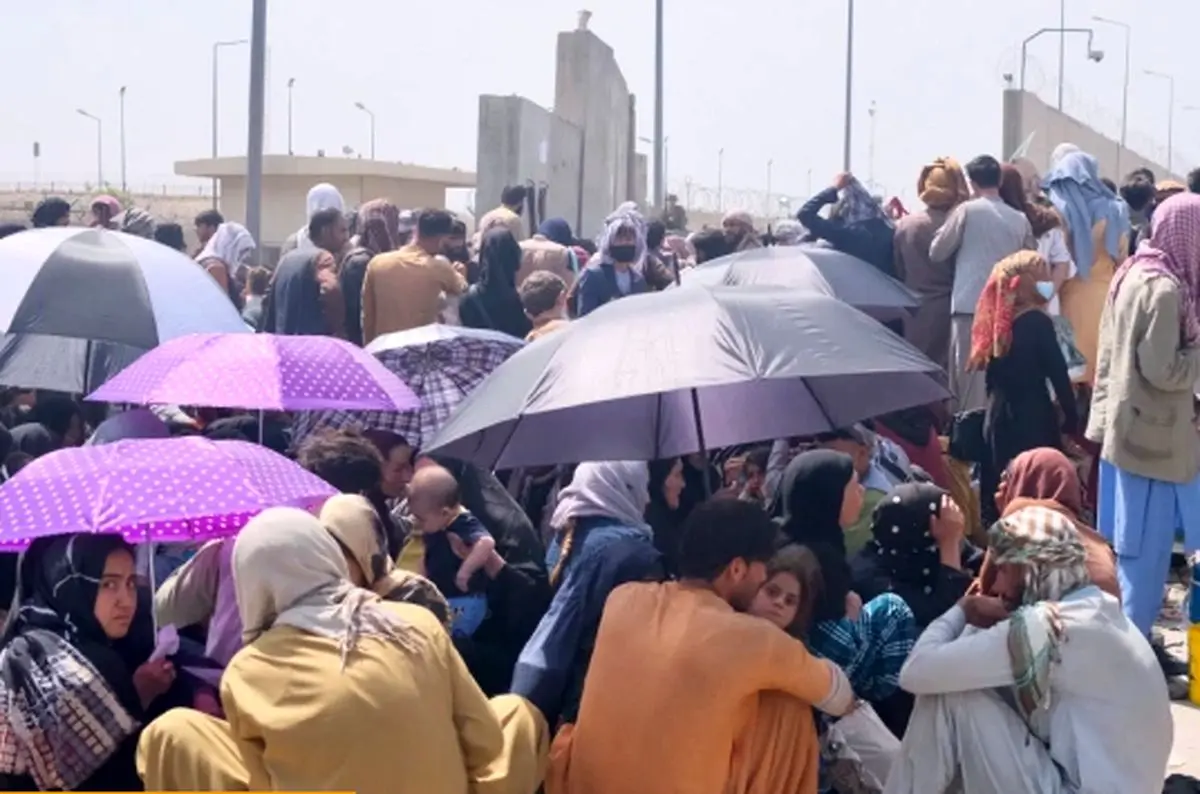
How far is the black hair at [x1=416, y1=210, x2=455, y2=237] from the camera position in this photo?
9664mm

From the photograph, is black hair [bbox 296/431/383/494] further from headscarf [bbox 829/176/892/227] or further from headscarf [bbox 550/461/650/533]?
headscarf [bbox 829/176/892/227]

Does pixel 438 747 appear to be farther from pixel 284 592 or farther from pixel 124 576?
pixel 124 576

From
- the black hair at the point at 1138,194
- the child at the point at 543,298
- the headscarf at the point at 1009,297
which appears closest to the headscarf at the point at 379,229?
the child at the point at 543,298

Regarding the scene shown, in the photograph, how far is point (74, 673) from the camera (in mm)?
4508

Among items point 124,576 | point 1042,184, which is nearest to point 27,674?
point 124,576

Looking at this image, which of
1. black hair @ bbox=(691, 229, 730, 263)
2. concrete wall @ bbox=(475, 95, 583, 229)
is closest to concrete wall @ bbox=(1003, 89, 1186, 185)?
concrete wall @ bbox=(475, 95, 583, 229)

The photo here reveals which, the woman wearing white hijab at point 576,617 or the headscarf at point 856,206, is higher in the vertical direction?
the headscarf at point 856,206

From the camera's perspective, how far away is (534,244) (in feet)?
37.4

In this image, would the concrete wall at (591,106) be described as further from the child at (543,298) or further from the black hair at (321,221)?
the child at (543,298)

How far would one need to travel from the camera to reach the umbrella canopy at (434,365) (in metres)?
7.18

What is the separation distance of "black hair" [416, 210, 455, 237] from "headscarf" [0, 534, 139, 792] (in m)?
5.09

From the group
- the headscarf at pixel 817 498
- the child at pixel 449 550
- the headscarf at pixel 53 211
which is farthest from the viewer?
the headscarf at pixel 53 211

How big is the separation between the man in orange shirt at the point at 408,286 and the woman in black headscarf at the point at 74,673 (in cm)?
468

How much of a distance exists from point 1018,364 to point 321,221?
4.28 m
